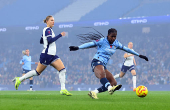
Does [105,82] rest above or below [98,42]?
below

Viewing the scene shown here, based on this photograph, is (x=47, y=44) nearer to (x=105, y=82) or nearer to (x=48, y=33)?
(x=48, y=33)

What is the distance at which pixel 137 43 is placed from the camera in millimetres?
30484

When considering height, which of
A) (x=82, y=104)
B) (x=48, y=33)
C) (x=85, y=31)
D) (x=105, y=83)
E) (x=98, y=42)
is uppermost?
(x=85, y=31)

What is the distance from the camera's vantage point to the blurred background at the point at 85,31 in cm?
2777

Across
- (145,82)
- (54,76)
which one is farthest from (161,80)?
(54,76)

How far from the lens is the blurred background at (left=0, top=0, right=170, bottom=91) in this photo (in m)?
27.8

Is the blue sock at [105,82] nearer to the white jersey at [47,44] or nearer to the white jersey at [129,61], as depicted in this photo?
the white jersey at [47,44]

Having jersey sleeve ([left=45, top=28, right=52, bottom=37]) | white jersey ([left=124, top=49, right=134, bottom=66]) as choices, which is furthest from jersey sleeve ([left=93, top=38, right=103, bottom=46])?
white jersey ([left=124, top=49, right=134, bottom=66])

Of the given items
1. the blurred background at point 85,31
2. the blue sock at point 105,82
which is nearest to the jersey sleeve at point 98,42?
the blue sock at point 105,82

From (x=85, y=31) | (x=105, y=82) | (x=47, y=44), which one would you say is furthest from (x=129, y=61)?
(x=85, y=31)

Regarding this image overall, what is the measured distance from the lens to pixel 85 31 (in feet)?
110

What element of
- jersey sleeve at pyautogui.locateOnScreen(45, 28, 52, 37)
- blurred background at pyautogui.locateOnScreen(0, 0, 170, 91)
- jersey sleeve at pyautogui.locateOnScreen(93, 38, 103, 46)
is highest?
blurred background at pyautogui.locateOnScreen(0, 0, 170, 91)

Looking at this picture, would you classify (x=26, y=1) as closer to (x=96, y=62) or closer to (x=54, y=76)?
(x=54, y=76)

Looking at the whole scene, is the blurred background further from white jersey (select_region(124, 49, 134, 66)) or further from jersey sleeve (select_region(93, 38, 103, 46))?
jersey sleeve (select_region(93, 38, 103, 46))
